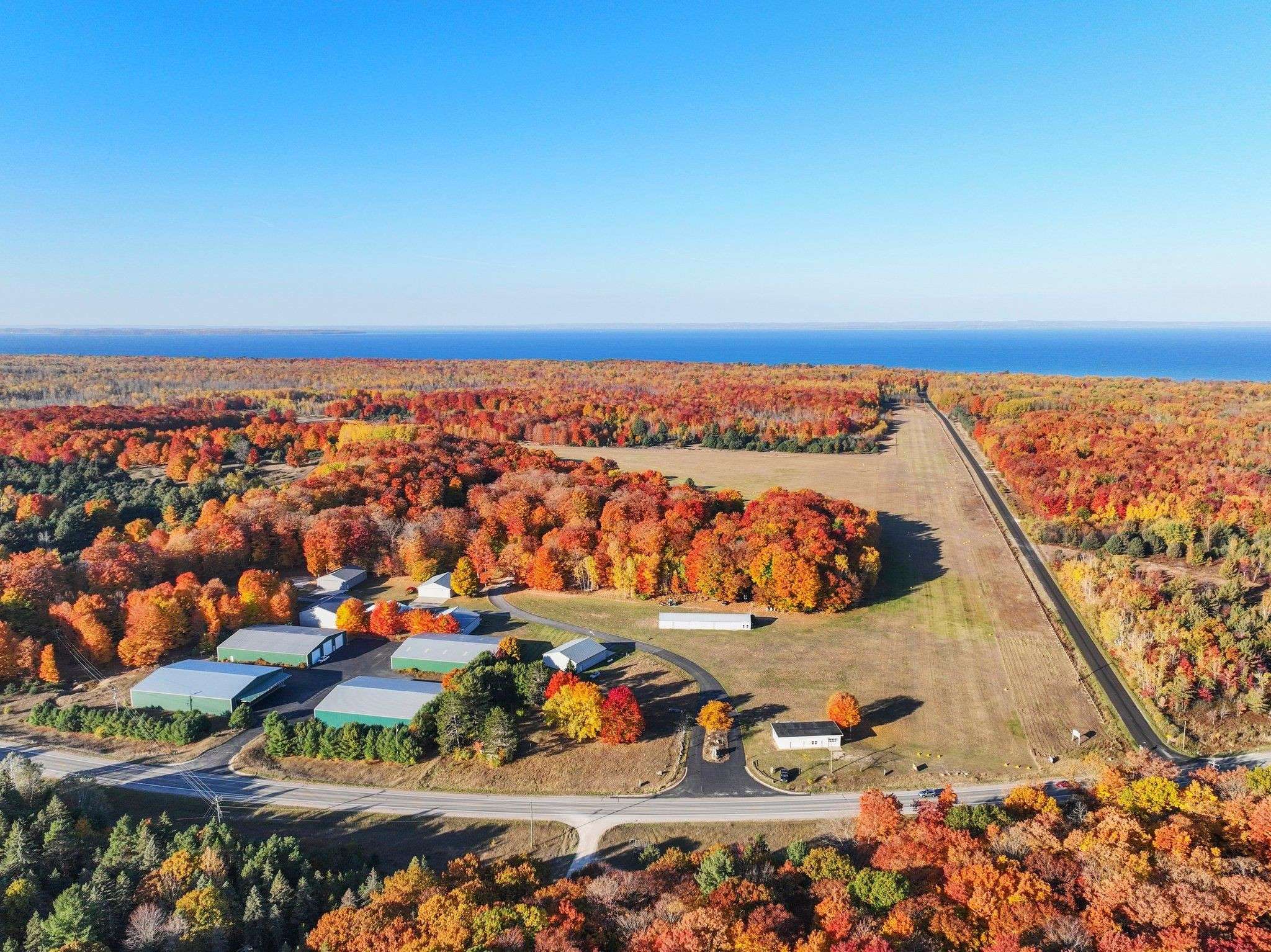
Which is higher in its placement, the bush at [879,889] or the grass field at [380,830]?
the bush at [879,889]

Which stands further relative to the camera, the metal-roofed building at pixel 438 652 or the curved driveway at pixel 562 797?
the metal-roofed building at pixel 438 652

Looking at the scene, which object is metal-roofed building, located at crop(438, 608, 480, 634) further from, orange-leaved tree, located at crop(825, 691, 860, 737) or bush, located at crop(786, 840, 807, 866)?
bush, located at crop(786, 840, 807, 866)

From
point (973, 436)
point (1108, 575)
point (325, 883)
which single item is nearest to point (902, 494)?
point (1108, 575)

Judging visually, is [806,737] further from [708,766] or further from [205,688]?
[205,688]

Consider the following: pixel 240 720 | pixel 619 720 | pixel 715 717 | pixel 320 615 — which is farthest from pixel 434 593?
pixel 715 717

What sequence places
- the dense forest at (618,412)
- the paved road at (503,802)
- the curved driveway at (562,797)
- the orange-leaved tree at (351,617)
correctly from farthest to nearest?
the dense forest at (618,412), the orange-leaved tree at (351,617), the curved driveway at (562,797), the paved road at (503,802)

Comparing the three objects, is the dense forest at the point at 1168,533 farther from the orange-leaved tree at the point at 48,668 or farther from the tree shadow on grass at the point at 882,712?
the orange-leaved tree at the point at 48,668

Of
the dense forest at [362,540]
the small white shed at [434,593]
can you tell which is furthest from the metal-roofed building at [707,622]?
the small white shed at [434,593]

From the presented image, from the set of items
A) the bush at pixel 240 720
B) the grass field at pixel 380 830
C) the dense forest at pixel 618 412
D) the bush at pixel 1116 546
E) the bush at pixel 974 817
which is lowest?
the grass field at pixel 380 830
